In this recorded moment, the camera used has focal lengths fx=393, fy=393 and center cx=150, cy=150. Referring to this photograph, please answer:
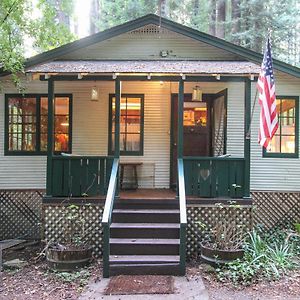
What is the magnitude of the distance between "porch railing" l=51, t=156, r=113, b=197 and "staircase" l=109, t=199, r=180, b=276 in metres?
0.58

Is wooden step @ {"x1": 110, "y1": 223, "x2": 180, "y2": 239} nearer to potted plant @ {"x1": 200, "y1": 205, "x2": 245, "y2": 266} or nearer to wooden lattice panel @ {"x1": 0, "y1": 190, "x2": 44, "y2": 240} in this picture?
potted plant @ {"x1": 200, "y1": 205, "x2": 245, "y2": 266}

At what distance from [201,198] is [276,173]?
2708 mm

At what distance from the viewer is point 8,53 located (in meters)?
8.37

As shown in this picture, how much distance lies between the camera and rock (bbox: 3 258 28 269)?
6875 millimetres

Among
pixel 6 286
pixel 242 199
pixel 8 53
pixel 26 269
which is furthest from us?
pixel 8 53

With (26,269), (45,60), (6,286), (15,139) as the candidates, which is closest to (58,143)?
(15,139)

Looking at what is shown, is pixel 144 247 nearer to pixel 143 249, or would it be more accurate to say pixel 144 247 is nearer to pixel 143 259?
Result: pixel 143 249

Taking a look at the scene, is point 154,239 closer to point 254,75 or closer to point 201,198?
point 201,198

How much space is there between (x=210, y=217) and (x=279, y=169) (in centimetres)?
281

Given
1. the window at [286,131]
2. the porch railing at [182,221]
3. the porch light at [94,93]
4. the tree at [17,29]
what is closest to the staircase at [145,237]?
the porch railing at [182,221]

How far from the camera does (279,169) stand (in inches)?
368

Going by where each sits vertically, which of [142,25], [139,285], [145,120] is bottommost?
[139,285]

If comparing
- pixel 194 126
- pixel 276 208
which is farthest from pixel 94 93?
pixel 276 208

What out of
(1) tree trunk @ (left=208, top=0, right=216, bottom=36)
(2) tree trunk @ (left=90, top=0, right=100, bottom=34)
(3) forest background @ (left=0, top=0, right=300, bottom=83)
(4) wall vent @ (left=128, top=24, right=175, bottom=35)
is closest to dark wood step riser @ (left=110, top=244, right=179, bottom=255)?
(3) forest background @ (left=0, top=0, right=300, bottom=83)
